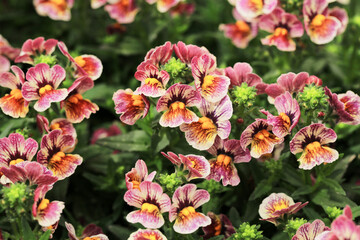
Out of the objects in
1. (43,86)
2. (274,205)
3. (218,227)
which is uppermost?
(43,86)

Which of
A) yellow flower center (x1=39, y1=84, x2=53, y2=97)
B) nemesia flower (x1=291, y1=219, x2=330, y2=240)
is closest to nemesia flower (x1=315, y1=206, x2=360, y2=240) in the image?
nemesia flower (x1=291, y1=219, x2=330, y2=240)

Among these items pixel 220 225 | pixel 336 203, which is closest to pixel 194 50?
pixel 220 225

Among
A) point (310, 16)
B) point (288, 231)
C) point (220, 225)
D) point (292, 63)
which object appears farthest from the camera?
point (292, 63)

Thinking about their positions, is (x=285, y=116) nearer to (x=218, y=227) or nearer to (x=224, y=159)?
(x=224, y=159)

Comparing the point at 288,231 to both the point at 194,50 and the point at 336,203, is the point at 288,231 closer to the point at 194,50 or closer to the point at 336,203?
the point at 336,203

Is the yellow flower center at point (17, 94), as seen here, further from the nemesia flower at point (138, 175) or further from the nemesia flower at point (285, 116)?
the nemesia flower at point (285, 116)

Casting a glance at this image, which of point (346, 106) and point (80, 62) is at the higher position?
point (346, 106)

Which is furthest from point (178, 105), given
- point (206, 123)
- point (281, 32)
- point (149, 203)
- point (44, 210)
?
point (281, 32)
